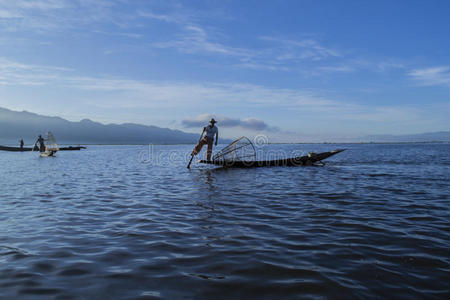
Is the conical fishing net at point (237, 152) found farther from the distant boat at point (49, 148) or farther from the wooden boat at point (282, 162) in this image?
the distant boat at point (49, 148)

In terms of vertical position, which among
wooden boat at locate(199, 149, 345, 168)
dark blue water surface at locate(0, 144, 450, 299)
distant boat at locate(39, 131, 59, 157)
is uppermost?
distant boat at locate(39, 131, 59, 157)

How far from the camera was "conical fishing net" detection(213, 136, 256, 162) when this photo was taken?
2347cm

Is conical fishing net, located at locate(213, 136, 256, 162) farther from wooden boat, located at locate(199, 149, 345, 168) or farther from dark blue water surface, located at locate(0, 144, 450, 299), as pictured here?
dark blue water surface, located at locate(0, 144, 450, 299)

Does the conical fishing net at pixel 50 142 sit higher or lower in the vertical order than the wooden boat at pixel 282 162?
higher

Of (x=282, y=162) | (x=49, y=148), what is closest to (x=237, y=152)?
(x=282, y=162)

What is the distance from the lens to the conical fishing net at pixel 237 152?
23.5 metres

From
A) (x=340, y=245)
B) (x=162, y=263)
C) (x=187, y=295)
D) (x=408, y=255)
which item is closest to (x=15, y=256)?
(x=162, y=263)

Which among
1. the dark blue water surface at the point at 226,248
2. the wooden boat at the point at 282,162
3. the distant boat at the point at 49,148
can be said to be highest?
the distant boat at the point at 49,148

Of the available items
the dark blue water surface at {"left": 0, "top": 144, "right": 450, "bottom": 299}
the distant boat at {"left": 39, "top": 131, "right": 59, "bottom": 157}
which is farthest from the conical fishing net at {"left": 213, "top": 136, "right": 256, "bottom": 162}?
the distant boat at {"left": 39, "top": 131, "right": 59, "bottom": 157}

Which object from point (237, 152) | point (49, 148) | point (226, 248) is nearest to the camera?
point (226, 248)

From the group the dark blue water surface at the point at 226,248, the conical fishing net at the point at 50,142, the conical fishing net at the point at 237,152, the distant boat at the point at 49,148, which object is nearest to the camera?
the dark blue water surface at the point at 226,248

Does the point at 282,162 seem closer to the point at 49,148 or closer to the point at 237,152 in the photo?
the point at 237,152

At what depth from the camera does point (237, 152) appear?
81.6ft

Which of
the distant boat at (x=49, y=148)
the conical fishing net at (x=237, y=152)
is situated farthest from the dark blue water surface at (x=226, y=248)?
the distant boat at (x=49, y=148)
